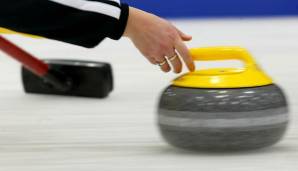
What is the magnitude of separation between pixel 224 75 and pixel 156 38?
0.50 ft

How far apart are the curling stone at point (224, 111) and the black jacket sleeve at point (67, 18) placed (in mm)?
168

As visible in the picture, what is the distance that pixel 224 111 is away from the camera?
1.23m

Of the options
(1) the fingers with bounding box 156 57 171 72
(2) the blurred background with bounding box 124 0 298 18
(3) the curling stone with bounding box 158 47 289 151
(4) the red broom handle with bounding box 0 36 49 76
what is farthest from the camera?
(2) the blurred background with bounding box 124 0 298 18

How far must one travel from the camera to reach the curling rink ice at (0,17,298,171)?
1278 mm

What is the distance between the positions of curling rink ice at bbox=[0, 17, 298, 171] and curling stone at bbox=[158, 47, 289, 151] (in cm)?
A: 4

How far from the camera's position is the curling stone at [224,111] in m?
1.23

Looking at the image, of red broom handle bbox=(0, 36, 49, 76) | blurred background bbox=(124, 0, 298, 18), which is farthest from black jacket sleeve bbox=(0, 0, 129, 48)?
blurred background bbox=(124, 0, 298, 18)

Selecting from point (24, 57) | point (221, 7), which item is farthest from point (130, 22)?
point (221, 7)

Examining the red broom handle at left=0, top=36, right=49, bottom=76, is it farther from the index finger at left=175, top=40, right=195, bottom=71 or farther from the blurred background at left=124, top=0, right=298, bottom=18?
the blurred background at left=124, top=0, right=298, bottom=18

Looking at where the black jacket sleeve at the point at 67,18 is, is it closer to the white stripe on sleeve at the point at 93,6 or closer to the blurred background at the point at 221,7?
the white stripe on sleeve at the point at 93,6

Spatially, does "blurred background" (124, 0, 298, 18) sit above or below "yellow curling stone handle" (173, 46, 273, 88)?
below

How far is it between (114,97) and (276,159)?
838mm

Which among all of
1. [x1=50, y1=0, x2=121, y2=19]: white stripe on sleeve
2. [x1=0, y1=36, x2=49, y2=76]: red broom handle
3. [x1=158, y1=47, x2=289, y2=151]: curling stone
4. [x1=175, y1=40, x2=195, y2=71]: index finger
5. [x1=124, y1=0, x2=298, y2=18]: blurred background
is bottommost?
[x1=124, y1=0, x2=298, y2=18]: blurred background

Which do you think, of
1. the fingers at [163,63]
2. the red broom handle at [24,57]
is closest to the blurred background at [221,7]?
the red broom handle at [24,57]
